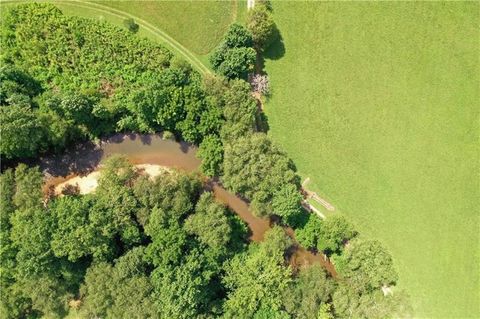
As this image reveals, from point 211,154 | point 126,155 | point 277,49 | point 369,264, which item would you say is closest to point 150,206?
point 126,155

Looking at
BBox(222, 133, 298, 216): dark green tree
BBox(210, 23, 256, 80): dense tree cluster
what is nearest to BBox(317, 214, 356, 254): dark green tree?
BBox(222, 133, 298, 216): dark green tree

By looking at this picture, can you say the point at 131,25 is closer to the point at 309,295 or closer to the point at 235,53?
the point at 235,53

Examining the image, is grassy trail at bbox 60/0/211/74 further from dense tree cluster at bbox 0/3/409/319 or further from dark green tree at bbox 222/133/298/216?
dark green tree at bbox 222/133/298/216

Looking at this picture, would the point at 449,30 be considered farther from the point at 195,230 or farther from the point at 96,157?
the point at 96,157

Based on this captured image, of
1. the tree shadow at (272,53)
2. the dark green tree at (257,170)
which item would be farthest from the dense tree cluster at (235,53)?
the dark green tree at (257,170)

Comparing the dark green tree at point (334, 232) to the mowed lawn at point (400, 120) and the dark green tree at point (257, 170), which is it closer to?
the mowed lawn at point (400, 120)

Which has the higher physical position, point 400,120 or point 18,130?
point 400,120
